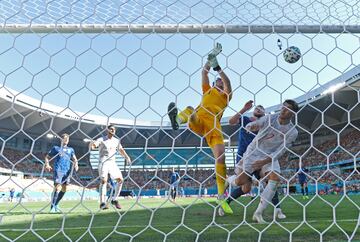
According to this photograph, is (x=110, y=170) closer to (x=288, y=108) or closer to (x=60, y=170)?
(x=60, y=170)

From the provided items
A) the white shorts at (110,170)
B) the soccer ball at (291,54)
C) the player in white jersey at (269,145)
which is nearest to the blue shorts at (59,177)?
the white shorts at (110,170)

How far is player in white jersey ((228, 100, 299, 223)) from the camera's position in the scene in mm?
2965

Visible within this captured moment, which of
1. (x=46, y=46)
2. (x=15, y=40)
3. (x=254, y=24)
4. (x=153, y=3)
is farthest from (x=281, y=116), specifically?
(x=15, y=40)

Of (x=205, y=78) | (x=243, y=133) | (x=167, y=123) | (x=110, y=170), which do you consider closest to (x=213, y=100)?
(x=205, y=78)

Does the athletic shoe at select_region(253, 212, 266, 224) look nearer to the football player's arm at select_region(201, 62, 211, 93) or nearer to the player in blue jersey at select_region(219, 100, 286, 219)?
the player in blue jersey at select_region(219, 100, 286, 219)

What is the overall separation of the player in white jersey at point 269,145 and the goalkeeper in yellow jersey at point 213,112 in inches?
10.9

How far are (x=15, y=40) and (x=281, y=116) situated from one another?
239cm

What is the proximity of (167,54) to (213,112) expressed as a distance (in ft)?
2.70

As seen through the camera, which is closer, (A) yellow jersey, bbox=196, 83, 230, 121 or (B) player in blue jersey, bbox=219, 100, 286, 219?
(B) player in blue jersey, bbox=219, 100, 286, 219

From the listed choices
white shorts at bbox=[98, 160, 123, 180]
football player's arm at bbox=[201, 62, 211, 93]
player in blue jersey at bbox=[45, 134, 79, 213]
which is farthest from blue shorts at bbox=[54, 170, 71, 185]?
football player's arm at bbox=[201, 62, 211, 93]

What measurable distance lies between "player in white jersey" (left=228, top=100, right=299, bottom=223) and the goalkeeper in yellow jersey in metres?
0.28

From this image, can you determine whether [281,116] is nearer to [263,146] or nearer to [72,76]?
[263,146]

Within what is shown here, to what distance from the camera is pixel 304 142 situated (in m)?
24.5

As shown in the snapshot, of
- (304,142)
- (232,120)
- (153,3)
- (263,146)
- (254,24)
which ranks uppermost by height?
(153,3)
